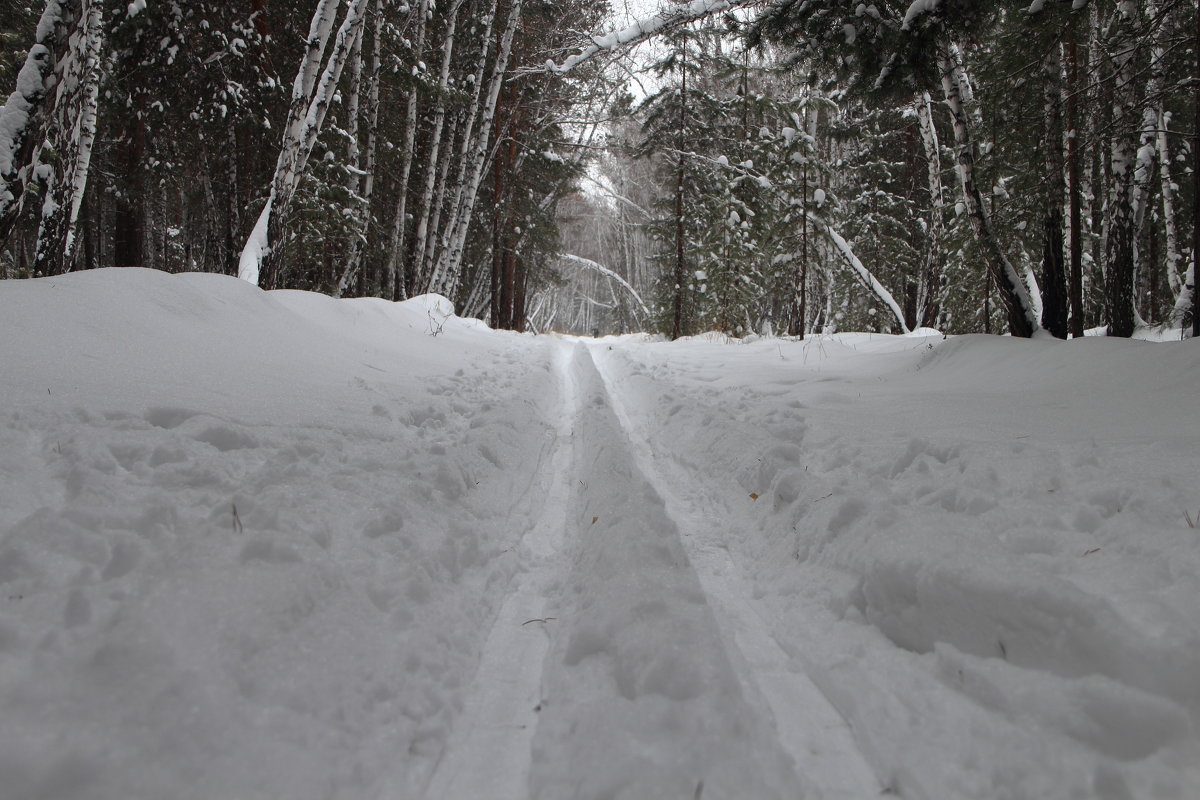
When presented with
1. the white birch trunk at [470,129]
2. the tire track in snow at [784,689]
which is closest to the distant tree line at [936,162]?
the white birch trunk at [470,129]

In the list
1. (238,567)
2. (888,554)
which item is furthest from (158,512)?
(888,554)

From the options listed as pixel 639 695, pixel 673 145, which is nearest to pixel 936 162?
pixel 673 145

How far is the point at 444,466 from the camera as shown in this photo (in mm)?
3273

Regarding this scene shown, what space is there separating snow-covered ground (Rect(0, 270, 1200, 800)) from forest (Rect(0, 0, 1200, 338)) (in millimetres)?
3640

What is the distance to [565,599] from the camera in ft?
7.61

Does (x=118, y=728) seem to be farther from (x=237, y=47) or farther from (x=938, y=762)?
(x=237, y=47)

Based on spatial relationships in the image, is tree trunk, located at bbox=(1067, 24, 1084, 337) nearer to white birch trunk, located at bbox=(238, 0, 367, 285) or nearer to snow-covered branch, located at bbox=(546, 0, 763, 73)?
snow-covered branch, located at bbox=(546, 0, 763, 73)

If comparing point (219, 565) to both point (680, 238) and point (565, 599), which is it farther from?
point (680, 238)

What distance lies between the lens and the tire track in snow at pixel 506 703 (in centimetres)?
147

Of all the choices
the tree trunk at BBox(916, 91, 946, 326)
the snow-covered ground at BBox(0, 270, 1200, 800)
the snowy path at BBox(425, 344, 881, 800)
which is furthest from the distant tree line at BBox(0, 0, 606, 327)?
the tree trunk at BBox(916, 91, 946, 326)

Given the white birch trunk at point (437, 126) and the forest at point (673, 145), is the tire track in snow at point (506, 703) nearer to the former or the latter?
the forest at point (673, 145)

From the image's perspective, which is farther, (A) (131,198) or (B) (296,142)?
(A) (131,198)

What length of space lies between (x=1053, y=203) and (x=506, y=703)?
7978 mm

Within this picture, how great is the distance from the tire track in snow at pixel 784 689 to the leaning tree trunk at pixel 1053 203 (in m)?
6.36
